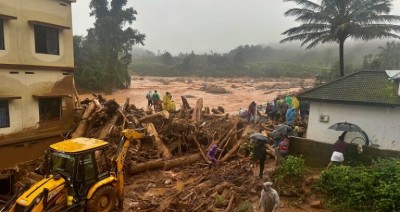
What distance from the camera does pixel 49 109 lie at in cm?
1524

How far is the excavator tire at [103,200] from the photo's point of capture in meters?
8.51

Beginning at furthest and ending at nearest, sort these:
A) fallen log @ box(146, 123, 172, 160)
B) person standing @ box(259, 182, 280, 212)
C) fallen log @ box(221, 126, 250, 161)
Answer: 1. fallen log @ box(146, 123, 172, 160)
2. fallen log @ box(221, 126, 250, 161)
3. person standing @ box(259, 182, 280, 212)

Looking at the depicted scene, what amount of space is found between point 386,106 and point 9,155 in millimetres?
14498

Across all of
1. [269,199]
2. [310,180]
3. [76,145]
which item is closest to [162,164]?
[76,145]

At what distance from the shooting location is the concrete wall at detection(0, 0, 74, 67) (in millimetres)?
13047

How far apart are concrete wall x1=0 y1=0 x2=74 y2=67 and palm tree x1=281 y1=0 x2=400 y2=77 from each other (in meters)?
14.2

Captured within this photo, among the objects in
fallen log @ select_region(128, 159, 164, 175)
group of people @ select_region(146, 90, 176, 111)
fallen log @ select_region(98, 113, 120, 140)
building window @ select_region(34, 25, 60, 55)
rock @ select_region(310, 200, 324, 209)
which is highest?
building window @ select_region(34, 25, 60, 55)

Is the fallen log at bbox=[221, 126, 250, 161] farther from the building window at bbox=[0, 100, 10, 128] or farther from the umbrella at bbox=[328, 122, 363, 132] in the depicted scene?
the building window at bbox=[0, 100, 10, 128]

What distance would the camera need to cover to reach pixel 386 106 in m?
11.5

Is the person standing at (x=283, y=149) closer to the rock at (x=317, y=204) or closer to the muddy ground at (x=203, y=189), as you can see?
the muddy ground at (x=203, y=189)

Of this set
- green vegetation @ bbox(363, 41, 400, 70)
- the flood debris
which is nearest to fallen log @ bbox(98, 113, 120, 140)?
the flood debris

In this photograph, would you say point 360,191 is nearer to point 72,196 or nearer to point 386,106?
point 386,106

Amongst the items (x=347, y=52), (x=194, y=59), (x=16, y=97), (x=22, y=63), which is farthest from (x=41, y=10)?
(x=347, y=52)

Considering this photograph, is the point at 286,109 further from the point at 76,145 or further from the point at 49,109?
the point at 76,145
